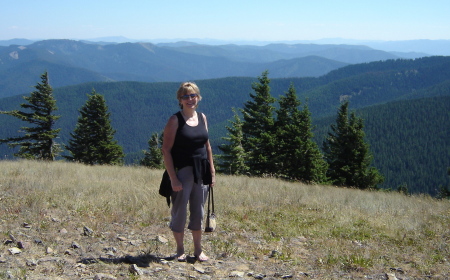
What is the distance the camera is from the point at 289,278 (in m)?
4.68

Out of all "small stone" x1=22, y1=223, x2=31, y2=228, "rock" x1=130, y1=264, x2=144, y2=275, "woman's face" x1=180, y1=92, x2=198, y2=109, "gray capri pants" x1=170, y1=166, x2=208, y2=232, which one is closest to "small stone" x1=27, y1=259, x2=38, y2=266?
"rock" x1=130, y1=264, x2=144, y2=275

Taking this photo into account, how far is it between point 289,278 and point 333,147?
22.9 m

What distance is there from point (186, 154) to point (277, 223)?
329cm

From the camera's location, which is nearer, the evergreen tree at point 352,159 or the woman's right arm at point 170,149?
the woman's right arm at point 170,149

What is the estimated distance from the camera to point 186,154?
4453 mm

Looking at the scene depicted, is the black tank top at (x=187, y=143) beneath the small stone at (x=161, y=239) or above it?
above

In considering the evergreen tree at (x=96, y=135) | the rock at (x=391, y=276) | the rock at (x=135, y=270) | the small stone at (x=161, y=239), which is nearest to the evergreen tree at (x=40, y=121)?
the evergreen tree at (x=96, y=135)

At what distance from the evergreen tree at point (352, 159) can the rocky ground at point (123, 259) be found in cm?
2010

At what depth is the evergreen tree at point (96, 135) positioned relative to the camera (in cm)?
2919

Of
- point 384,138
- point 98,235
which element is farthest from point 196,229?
point 384,138

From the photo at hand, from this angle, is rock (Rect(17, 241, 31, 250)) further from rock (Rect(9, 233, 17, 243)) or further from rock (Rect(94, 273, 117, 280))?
rock (Rect(94, 273, 117, 280))

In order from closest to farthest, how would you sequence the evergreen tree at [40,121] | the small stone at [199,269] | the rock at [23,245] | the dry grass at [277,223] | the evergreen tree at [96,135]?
the small stone at [199,269], the rock at [23,245], the dry grass at [277,223], the evergreen tree at [40,121], the evergreen tree at [96,135]

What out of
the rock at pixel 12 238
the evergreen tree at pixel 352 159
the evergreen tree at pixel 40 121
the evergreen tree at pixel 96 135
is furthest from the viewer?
the evergreen tree at pixel 96 135

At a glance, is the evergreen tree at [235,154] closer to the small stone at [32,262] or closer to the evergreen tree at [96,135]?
the evergreen tree at [96,135]
